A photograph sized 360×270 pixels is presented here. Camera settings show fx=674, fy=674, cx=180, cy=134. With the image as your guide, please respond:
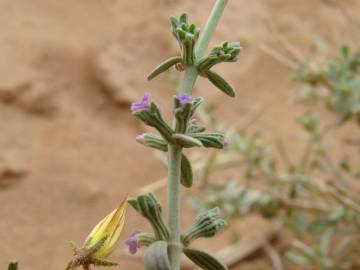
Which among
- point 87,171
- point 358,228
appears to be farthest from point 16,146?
point 358,228

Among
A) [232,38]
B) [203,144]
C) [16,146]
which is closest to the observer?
[203,144]

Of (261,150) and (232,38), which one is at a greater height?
(232,38)

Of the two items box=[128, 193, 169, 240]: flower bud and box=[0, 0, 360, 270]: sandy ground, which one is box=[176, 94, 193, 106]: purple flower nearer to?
box=[128, 193, 169, 240]: flower bud

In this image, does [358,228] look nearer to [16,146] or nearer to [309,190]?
[309,190]

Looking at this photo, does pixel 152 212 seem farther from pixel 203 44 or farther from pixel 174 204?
pixel 203 44

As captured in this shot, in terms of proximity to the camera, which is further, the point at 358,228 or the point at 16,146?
the point at 16,146

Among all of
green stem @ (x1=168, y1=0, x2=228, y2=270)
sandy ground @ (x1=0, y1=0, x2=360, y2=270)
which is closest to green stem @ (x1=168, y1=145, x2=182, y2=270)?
green stem @ (x1=168, y1=0, x2=228, y2=270)
